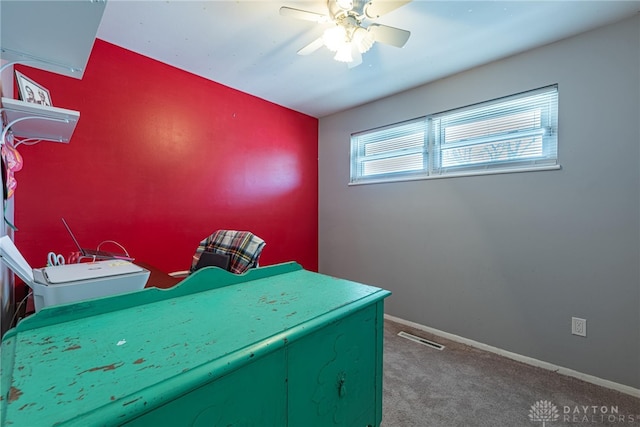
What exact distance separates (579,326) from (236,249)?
242 centimetres

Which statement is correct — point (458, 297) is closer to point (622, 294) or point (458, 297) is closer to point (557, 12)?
point (622, 294)

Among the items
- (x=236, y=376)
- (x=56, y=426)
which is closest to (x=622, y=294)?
(x=236, y=376)

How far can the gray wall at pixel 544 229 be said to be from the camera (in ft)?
5.71

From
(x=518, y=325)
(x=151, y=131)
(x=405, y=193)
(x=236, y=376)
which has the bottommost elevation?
(x=518, y=325)

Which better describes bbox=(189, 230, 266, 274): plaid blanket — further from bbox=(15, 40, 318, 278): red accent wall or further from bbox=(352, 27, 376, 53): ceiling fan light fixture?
bbox=(352, 27, 376, 53): ceiling fan light fixture

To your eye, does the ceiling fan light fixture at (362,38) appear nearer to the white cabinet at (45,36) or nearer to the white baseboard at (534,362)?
the white cabinet at (45,36)

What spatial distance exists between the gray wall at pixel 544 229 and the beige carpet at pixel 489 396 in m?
0.19

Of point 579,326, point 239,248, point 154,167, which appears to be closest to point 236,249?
point 239,248

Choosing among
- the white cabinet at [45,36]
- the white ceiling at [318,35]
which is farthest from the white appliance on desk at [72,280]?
the white ceiling at [318,35]

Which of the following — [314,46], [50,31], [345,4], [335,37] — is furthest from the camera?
[314,46]

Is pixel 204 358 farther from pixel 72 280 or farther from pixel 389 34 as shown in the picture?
pixel 389 34

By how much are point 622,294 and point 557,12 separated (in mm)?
1797

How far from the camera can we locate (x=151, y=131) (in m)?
2.25

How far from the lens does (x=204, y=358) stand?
0.62 meters
